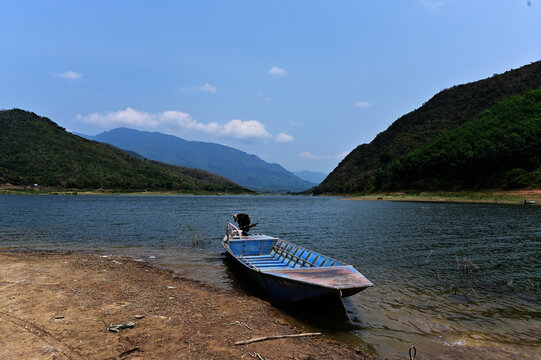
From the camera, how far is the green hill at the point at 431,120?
12631 cm

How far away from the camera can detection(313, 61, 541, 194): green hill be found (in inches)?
4973

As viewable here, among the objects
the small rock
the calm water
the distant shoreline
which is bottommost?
the calm water

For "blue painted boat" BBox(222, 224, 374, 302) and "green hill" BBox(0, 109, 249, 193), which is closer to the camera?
"blue painted boat" BBox(222, 224, 374, 302)

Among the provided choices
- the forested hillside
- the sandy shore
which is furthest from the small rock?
the forested hillside

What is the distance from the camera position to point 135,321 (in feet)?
29.7

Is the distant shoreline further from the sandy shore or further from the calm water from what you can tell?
the sandy shore

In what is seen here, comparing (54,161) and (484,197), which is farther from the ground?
(54,161)

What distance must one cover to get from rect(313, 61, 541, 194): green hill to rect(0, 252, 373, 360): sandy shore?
4126 inches

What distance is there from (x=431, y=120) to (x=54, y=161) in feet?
580

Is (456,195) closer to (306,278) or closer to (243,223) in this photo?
(243,223)

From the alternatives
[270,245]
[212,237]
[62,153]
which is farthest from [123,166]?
[270,245]

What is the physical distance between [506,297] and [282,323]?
1017cm

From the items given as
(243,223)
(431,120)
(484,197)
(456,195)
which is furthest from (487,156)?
(243,223)

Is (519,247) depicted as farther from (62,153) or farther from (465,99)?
(62,153)
